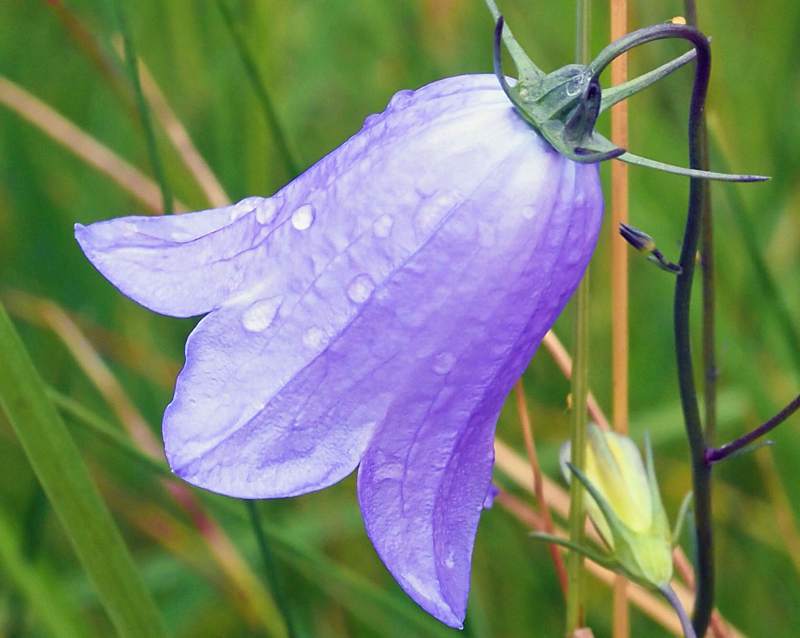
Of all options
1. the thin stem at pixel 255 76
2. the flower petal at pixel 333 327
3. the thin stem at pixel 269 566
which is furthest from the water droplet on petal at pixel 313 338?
the thin stem at pixel 255 76

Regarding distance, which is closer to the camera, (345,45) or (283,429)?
(283,429)

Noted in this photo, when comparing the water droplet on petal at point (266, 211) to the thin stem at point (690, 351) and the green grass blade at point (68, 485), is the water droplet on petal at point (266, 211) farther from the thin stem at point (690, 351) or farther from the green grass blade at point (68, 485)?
the thin stem at point (690, 351)

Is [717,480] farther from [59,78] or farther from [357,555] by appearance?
[59,78]

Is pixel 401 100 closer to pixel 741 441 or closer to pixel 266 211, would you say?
pixel 266 211

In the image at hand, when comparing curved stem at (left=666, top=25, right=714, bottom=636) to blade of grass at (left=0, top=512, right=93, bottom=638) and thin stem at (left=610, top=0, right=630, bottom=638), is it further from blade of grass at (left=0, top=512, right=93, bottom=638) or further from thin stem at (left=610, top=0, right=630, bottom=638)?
blade of grass at (left=0, top=512, right=93, bottom=638)

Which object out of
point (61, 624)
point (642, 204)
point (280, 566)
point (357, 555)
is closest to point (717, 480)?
point (642, 204)

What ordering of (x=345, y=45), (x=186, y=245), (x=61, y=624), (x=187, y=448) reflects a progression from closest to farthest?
1. (x=187, y=448)
2. (x=186, y=245)
3. (x=61, y=624)
4. (x=345, y=45)
